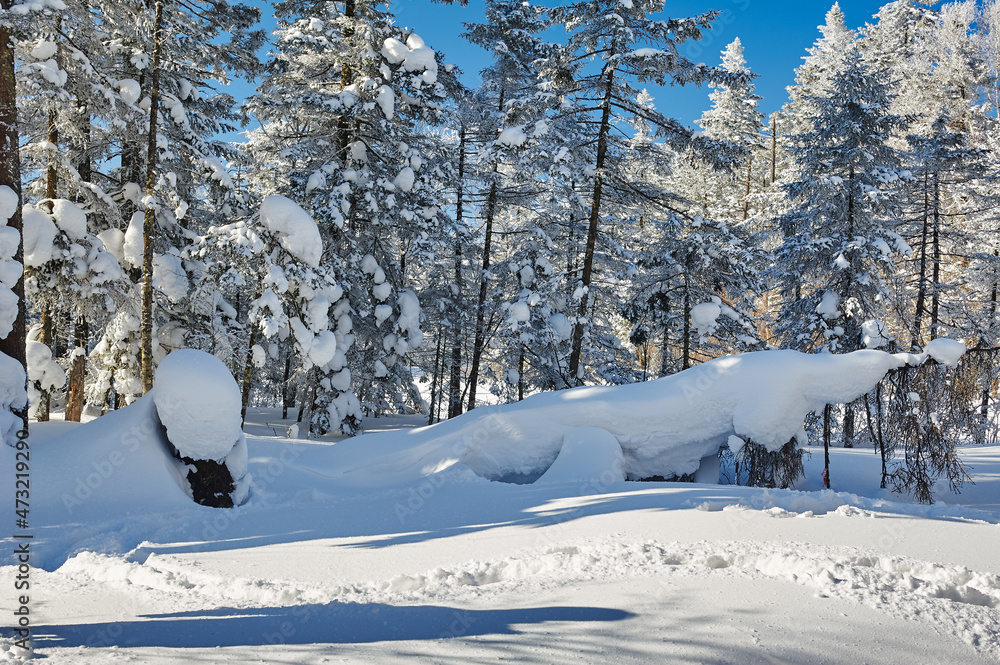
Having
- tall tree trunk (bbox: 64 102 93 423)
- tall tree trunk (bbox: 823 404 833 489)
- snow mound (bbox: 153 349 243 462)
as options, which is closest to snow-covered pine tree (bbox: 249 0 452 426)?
tall tree trunk (bbox: 64 102 93 423)

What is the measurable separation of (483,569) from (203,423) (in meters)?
4.75

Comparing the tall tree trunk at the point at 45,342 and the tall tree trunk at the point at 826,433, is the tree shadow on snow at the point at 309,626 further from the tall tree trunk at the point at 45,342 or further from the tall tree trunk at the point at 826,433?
the tall tree trunk at the point at 45,342

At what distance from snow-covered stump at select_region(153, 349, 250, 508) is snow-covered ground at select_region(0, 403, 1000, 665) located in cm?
31

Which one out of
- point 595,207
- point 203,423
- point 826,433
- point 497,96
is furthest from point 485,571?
point 497,96

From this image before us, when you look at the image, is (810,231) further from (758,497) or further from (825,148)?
(758,497)

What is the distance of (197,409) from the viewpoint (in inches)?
292

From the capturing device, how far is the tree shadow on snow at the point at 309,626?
3390 mm

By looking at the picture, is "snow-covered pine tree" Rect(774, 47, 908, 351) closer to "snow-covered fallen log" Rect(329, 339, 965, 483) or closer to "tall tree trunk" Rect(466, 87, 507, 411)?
"snow-covered fallen log" Rect(329, 339, 965, 483)

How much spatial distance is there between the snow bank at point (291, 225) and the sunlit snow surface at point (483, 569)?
4.83 meters

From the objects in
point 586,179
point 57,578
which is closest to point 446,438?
point 57,578

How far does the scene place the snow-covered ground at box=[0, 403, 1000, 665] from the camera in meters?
3.21

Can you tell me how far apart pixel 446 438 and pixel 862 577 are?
19.8 ft

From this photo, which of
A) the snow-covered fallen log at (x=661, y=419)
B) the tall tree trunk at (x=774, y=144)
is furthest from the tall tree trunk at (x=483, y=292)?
the tall tree trunk at (x=774, y=144)

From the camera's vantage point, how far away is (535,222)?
1755cm
